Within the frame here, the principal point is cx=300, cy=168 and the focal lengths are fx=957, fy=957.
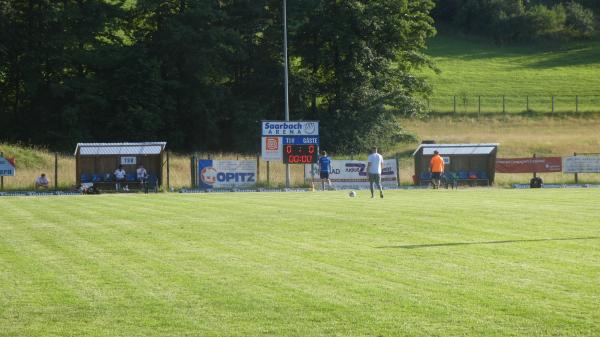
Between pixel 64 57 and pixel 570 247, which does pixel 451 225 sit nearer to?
pixel 570 247

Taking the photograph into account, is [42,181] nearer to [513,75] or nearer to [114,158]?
[114,158]

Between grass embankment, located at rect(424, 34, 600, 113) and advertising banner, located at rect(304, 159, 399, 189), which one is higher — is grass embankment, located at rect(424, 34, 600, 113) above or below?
above

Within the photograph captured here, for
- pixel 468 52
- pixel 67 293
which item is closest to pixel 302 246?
pixel 67 293

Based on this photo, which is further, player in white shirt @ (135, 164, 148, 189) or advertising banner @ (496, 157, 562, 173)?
advertising banner @ (496, 157, 562, 173)

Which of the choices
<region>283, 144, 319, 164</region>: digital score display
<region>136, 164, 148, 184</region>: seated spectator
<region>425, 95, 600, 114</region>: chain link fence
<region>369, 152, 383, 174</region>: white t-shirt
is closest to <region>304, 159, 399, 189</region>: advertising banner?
<region>283, 144, 319, 164</region>: digital score display

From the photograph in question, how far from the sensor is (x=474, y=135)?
246ft

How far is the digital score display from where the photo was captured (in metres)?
46.3

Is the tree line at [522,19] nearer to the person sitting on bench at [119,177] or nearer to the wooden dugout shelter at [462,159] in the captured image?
the wooden dugout shelter at [462,159]

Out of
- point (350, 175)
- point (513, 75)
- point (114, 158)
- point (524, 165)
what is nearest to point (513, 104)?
point (513, 75)

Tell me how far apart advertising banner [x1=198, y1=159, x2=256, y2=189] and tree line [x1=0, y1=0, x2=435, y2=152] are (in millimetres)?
18204

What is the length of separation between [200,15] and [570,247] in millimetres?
52884

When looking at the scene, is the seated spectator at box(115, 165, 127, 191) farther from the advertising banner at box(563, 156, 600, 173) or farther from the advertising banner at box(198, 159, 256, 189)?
the advertising banner at box(563, 156, 600, 173)

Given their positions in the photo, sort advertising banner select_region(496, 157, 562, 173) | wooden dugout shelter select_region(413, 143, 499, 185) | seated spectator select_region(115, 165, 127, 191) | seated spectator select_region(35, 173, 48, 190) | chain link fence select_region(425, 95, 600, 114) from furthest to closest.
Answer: chain link fence select_region(425, 95, 600, 114) → advertising banner select_region(496, 157, 562, 173) → wooden dugout shelter select_region(413, 143, 499, 185) → seated spectator select_region(35, 173, 48, 190) → seated spectator select_region(115, 165, 127, 191)

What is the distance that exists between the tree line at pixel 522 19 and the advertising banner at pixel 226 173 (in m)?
68.1
